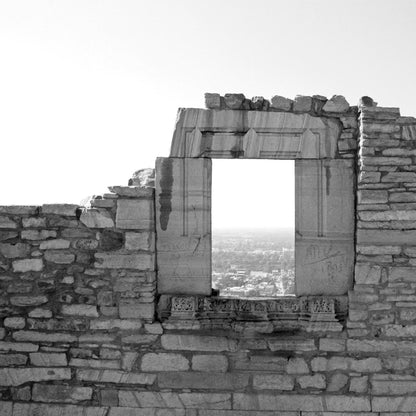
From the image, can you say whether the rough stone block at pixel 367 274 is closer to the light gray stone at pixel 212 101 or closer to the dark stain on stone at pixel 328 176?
the dark stain on stone at pixel 328 176

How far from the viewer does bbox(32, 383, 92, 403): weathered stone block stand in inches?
211

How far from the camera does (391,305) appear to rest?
208 inches

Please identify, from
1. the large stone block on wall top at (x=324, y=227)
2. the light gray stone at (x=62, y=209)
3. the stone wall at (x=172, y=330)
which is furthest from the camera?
the large stone block on wall top at (x=324, y=227)

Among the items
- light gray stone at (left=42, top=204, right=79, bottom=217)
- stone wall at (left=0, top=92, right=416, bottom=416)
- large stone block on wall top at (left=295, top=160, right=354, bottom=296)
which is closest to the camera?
stone wall at (left=0, top=92, right=416, bottom=416)

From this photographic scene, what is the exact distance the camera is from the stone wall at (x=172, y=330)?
525 cm

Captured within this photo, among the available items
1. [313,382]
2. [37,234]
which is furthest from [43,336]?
[313,382]

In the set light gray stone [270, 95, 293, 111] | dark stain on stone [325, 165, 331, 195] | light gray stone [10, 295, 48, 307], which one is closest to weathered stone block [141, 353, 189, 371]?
light gray stone [10, 295, 48, 307]

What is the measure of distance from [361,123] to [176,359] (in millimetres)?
3162

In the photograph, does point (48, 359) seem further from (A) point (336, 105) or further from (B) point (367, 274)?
(A) point (336, 105)

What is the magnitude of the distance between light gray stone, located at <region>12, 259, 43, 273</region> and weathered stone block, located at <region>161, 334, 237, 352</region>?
154cm

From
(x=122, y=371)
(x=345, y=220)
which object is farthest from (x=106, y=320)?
(x=345, y=220)

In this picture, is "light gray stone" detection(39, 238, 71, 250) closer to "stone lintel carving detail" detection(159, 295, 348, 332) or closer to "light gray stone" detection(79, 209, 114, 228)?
"light gray stone" detection(79, 209, 114, 228)

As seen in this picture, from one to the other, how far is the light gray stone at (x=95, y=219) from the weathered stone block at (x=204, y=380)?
67.7 inches

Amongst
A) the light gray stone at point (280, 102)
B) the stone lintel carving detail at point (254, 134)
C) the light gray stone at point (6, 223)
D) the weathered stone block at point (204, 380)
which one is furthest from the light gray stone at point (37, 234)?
the light gray stone at point (280, 102)
